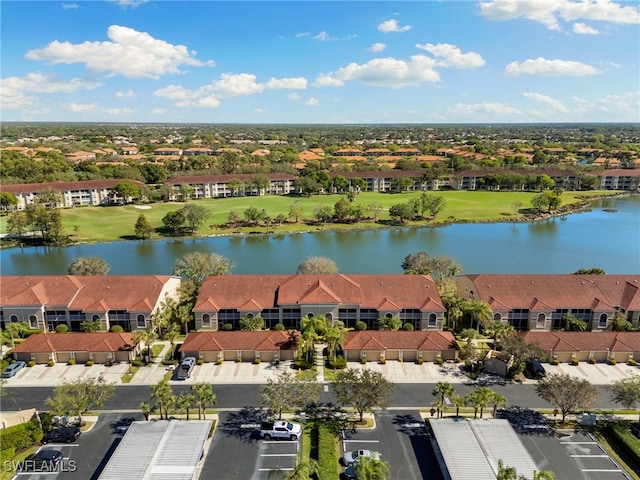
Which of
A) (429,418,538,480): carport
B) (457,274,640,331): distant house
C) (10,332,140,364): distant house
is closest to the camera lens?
(429,418,538,480): carport

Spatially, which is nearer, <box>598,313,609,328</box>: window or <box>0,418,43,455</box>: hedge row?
<box>0,418,43,455</box>: hedge row

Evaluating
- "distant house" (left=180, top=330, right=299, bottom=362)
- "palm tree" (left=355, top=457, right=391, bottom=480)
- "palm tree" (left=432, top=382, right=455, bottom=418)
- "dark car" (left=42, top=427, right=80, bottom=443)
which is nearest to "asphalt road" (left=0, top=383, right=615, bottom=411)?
"palm tree" (left=432, top=382, right=455, bottom=418)

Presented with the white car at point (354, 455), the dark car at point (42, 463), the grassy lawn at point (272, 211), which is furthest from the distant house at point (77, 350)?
the grassy lawn at point (272, 211)

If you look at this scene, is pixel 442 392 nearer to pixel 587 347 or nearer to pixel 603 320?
pixel 587 347

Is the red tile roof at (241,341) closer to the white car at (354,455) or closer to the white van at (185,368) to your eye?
the white van at (185,368)

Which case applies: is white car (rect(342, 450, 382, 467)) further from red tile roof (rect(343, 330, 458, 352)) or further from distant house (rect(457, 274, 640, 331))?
distant house (rect(457, 274, 640, 331))

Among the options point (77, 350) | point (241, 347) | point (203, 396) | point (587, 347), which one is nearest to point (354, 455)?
point (203, 396)

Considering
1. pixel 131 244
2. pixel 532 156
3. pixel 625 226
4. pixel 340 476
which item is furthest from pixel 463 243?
pixel 532 156
